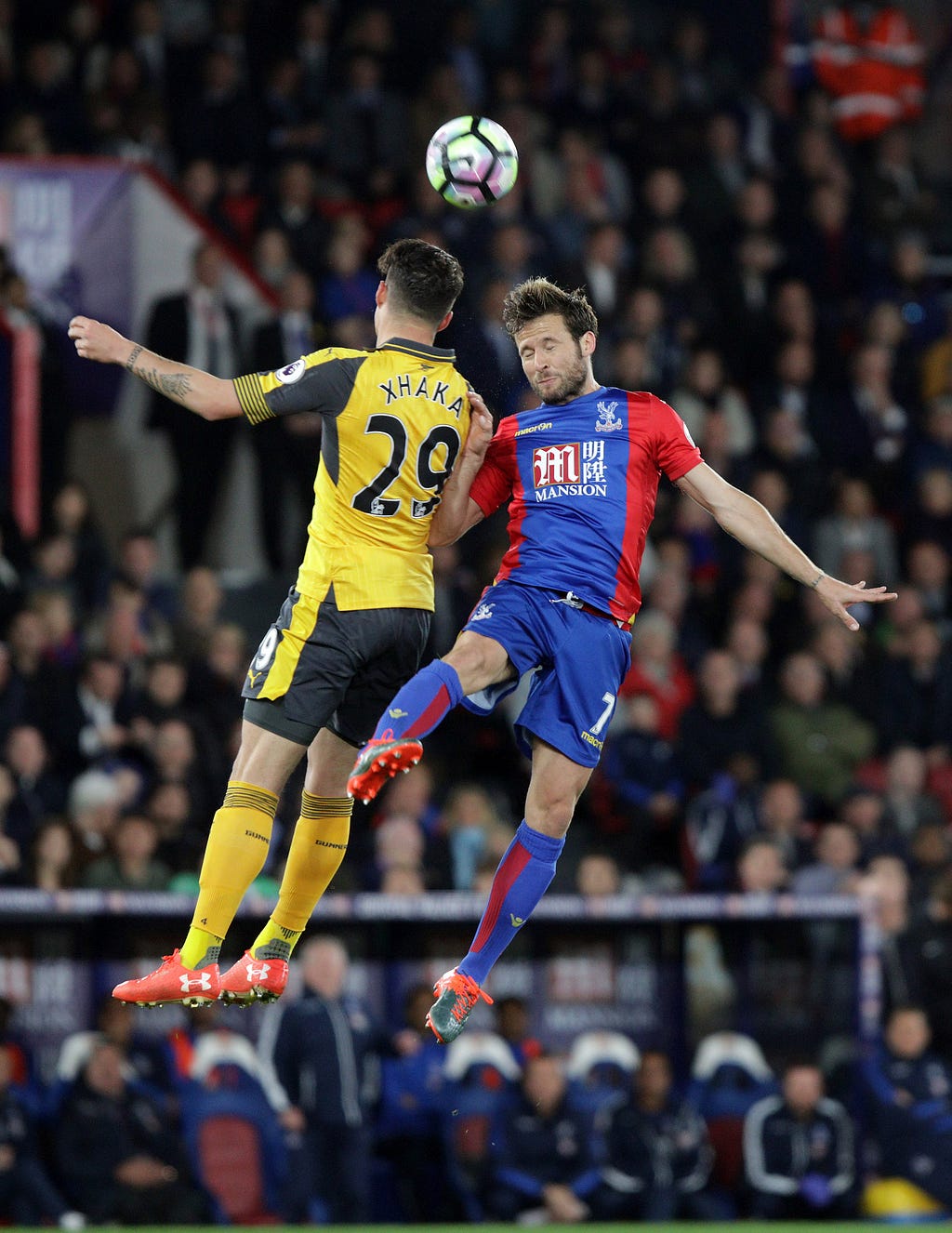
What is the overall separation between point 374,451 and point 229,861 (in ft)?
5.01

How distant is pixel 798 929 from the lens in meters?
12.3

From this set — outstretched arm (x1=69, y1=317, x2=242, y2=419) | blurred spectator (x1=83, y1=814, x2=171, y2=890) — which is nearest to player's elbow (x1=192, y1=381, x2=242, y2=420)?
outstretched arm (x1=69, y1=317, x2=242, y2=419)

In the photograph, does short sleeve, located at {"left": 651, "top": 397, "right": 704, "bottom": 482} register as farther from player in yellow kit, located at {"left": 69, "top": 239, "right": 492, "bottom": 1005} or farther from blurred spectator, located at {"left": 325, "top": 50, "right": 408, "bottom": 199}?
blurred spectator, located at {"left": 325, "top": 50, "right": 408, "bottom": 199}

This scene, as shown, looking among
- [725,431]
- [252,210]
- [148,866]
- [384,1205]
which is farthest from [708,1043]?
[252,210]

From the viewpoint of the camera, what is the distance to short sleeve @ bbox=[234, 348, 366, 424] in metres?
7.07

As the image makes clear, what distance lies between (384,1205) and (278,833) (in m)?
2.19

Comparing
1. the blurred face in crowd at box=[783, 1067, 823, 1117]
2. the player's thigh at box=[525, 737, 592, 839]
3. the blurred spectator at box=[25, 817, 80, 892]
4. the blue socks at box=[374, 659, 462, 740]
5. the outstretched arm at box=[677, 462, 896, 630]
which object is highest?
the outstretched arm at box=[677, 462, 896, 630]

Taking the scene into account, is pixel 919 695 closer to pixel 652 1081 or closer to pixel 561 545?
pixel 652 1081

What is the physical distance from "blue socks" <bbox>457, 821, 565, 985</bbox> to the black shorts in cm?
85

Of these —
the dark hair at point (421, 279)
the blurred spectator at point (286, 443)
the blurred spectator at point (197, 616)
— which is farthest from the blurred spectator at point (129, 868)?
the dark hair at point (421, 279)

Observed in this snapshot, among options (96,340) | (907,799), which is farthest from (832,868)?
(96,340)

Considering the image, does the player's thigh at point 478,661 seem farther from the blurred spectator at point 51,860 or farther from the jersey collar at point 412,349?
the blurred spectator at point 51,860

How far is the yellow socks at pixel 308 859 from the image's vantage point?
7.65m

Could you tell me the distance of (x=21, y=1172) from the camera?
11.2m
